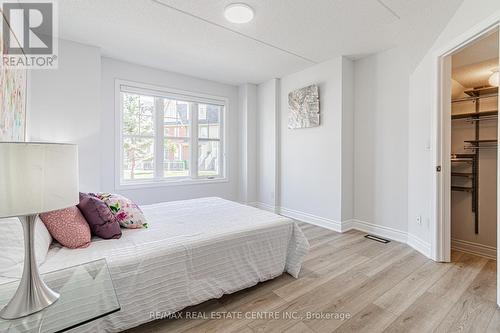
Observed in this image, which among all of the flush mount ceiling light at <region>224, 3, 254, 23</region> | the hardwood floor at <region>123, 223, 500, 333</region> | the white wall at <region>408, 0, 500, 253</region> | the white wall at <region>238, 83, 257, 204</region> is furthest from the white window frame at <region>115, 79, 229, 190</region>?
the white wall at <region>408, 0, 500, 253</region>

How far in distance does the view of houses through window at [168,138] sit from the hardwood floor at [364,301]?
2750 mm

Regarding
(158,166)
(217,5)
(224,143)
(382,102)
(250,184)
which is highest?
(217,5)

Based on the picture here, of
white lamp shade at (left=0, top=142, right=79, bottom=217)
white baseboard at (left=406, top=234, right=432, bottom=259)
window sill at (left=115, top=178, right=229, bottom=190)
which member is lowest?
white baseboard at (left=406, top=234, right=432, bottom=259)

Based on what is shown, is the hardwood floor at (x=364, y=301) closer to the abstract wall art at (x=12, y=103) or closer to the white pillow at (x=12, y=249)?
the white pillow at (x=12, y=249)

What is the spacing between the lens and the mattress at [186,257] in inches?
56.1

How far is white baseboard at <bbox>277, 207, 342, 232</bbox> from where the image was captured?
11.5 ft

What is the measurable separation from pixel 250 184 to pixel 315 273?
273 centimetres

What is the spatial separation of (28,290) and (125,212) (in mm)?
1032

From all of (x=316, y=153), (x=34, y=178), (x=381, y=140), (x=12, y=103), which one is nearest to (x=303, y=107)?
(x=316, y=153)

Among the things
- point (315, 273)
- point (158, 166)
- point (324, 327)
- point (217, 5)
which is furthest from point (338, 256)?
point (158, 166)

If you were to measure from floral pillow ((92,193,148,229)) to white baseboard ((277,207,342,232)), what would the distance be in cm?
261

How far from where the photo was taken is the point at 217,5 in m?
2.24

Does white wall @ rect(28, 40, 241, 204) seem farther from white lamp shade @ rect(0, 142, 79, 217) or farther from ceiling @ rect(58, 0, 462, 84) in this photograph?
white lamp shade @ rect(0, 142, 79, 217)

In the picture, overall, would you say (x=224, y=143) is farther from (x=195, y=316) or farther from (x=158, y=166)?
(x=195, y=316)
